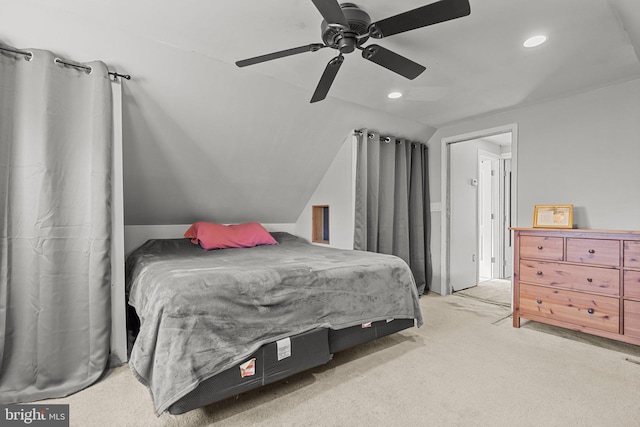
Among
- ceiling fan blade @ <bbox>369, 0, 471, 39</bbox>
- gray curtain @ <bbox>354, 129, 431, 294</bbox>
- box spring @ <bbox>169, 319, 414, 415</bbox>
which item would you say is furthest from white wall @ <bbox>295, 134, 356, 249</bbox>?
ceiling fan blade @ <bbox>369, 0, 471, 39</bbox>

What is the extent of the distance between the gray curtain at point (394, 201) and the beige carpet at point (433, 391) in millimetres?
1349

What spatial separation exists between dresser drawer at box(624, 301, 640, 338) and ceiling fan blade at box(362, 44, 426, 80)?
2.29 meters

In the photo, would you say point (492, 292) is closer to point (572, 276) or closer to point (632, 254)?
point (572, 276)

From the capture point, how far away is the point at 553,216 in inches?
117

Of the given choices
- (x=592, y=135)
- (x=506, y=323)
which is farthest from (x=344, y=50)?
(x=506, y=323)

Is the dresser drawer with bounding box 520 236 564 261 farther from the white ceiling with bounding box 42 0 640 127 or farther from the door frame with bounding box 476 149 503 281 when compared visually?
the door frame with bounding box 476 149 503 281

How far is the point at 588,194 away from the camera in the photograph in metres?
2.92

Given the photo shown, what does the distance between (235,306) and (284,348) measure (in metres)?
0.38

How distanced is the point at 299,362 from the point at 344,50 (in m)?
1.79

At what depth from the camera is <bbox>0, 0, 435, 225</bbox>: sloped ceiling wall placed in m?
1.98

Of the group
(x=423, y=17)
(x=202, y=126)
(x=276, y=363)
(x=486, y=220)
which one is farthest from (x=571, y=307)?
(x=202, y=126)

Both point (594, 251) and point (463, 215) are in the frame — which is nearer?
point (594, 251)

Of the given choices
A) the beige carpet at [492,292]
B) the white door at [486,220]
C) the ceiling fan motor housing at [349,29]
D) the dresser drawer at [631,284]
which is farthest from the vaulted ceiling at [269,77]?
the beige carpet at [492,292]

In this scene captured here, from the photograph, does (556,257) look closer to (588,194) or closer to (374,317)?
(588,194)
